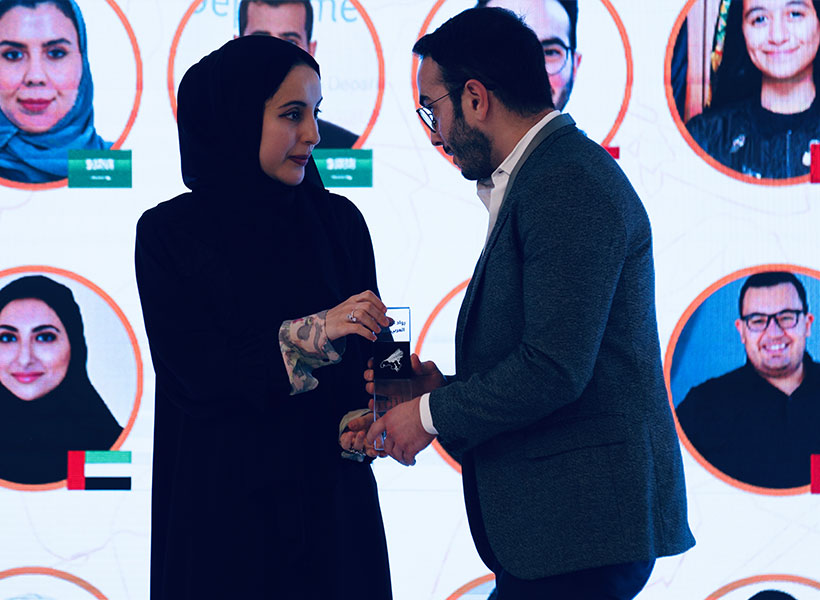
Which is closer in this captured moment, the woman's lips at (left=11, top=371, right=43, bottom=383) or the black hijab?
the black hijab

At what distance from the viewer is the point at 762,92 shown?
2.06 meters

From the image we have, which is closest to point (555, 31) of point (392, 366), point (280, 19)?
point (280, 19)

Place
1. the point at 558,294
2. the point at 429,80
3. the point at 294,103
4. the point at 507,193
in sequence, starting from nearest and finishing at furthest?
the point at 558,294, the point at 507,193, the point at 429,80, the point at 294,103

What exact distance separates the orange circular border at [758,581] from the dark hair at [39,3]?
87.4 inches

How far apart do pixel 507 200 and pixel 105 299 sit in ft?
4.55

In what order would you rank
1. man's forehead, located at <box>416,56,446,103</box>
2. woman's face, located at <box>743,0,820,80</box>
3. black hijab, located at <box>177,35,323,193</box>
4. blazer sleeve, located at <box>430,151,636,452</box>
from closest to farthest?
blazer sleeve, located at <box>430,151,636,452</box>, man's forehead, located at <box>416,56,446,103</box>, black hijab, located at <box>177,35,323,193</box>, woman's face, located at <box>743,0,820,80</box>

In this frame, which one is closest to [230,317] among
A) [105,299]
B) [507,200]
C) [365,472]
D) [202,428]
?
[202,428]

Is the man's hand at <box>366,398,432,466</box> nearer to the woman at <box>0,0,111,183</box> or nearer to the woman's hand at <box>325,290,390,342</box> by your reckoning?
the woman's hand at <box>325,290,390,342</box>

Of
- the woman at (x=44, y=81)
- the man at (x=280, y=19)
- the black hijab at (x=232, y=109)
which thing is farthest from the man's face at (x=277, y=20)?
the black hijab at (x=232, y=109)

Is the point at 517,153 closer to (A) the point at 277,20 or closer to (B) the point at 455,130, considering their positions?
(B) the point at 455,130

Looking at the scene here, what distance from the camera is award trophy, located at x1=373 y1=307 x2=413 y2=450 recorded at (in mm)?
1301

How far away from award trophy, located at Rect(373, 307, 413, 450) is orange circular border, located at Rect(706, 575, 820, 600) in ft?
3.97

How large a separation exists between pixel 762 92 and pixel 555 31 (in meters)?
0.55

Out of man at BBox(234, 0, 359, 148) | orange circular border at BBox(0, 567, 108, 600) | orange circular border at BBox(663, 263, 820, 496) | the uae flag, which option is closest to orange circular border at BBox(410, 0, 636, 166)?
man at BBox(234, 0, 359, 148)
